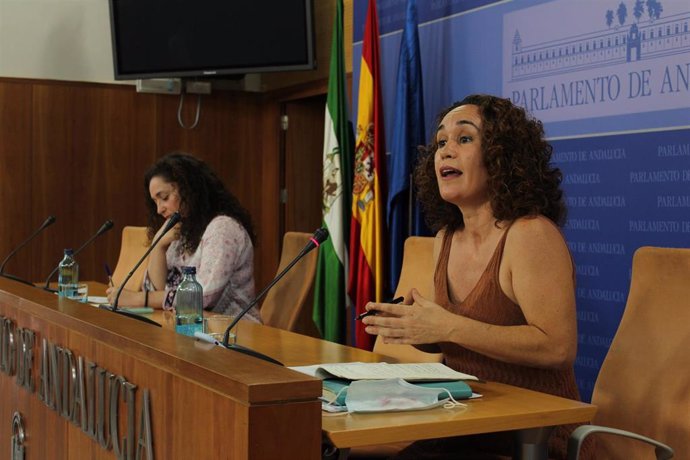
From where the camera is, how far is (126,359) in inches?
84.5

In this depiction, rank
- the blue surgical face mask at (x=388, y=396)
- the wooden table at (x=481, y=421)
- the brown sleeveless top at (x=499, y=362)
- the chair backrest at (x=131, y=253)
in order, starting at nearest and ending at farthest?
1. the wooden table at (x=481, y=421)
2. the blue surgical face mask at (x=388, y=396)
3. the brown sleeveless top at (x=499, y=362)
4. the chair backrest at (x=131, y=253)

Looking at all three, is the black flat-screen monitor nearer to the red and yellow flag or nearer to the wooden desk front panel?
the red and yellow flag

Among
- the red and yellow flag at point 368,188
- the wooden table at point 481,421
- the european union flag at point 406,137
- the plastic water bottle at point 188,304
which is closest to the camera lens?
the wooden table at point 481,421

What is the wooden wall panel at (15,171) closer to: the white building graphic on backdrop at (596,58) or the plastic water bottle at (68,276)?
the plastic water bottle at (68,276)

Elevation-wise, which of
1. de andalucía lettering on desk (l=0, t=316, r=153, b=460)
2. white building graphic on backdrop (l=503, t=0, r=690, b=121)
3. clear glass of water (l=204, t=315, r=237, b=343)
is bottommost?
de andalucía lettering on desk (l=0, t=316, r=153, b=460)

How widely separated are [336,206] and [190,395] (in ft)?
11.8

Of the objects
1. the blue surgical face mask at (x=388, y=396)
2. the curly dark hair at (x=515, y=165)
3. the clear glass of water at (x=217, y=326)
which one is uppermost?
the curly dark hair at (x=515, y=165)

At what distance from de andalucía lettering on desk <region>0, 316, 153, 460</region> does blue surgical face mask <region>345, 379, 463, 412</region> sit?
0.43m

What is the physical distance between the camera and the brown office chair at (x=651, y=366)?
230 centimetres

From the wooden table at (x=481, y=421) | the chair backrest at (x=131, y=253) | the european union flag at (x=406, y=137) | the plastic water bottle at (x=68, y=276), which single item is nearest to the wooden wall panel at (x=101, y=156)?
the chair backrest at (x=131, y=253)

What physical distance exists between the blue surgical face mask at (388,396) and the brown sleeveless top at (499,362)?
17.6 inches

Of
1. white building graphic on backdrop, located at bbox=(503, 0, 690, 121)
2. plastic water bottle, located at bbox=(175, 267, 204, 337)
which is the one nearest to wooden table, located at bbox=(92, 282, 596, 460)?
plastic water bottle, located at bbox=(175, 267, 204, 337)

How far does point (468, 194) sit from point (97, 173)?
4822mm

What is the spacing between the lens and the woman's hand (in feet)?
7.55
